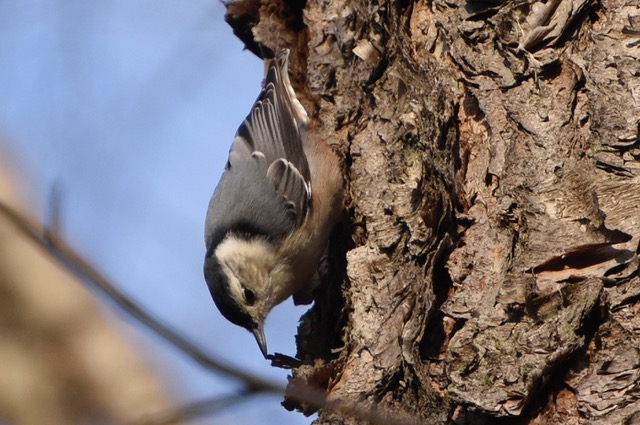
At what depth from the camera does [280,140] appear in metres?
3.73

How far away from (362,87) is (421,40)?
25cm

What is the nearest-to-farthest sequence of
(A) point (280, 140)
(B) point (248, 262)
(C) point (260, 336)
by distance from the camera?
(C) point (260, 336) → (B) point (248, 262) → (A) point (280, 140)

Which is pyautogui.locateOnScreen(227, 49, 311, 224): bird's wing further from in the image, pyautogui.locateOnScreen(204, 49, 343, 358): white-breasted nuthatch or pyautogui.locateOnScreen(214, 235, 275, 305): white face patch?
pyautogui.locateOnScreen(214, 235, 275, 305): white face patch

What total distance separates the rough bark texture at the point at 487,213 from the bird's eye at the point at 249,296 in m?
0.62

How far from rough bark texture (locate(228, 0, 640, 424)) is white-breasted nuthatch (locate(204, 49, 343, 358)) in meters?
0.52

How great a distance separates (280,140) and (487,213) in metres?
1.56

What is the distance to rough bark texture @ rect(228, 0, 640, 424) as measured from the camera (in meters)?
1.96

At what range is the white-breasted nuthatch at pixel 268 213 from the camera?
3.35 m

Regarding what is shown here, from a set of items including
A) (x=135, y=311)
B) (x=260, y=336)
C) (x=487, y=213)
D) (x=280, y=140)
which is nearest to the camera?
(x=135, y=311)

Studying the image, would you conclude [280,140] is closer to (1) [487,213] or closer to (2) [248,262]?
(2) [248,262]

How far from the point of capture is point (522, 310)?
6.68ft

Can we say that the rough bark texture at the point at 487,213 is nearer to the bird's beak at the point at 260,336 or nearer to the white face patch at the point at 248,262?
the bird's beak at the point at 260,336

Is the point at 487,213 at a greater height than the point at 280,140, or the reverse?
the point at 280,140

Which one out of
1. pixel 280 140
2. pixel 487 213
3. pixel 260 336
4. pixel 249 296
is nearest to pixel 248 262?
pixel 249 296
